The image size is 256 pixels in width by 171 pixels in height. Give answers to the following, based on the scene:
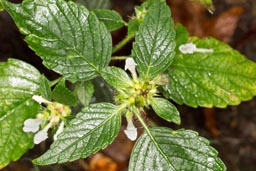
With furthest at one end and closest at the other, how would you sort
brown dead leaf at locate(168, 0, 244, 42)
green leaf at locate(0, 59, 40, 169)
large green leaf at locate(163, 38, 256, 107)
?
1. brown dead leaf at locate(168, 0, 244, 42)
2. large green leaf at locate(163, 38, 256, 107)
3. green leaf at locate(0, 59, 40, 169)

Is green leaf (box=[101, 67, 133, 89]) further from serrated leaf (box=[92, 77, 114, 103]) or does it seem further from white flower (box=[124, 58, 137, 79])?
serrated leaf (box=[92, 77, 114, 103])

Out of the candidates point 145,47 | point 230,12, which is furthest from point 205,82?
point 230,12

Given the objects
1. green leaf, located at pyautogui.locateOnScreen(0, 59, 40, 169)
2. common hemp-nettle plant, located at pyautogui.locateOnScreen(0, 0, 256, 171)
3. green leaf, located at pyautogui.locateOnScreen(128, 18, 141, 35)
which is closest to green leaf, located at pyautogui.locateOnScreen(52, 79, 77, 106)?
common hemp-nettle plant, located at pyautogui.locateOnScreen(0, 0, 256, 171)

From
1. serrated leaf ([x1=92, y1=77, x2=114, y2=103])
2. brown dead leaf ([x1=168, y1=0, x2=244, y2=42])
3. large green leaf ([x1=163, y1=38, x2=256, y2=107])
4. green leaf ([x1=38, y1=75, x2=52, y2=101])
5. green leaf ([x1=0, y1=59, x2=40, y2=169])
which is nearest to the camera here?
green leaf ([x1=38, y1=75, x2=52, y2=101])

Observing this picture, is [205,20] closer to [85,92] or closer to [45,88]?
[85,92]

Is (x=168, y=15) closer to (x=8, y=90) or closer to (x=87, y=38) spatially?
(x=87, y=38)

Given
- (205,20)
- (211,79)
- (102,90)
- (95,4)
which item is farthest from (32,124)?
(205,20)

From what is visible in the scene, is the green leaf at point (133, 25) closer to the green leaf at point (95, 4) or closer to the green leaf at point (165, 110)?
the green leaf at point (165, 110)
